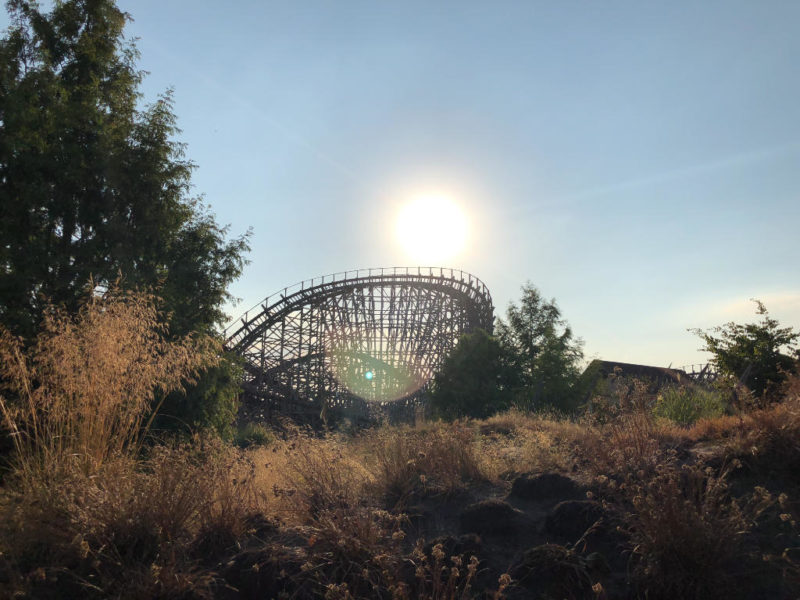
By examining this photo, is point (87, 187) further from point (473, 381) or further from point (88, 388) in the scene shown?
point (473, 381)

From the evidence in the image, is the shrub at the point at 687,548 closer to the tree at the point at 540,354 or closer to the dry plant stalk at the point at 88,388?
the dry plant stalk at the point at 88,388

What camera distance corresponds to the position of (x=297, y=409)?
90.7ft

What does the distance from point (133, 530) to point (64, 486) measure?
0.65 meters

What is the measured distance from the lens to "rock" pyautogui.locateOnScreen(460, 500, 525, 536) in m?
4.16

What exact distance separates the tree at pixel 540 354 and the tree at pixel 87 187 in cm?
1481

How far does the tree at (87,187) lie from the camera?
10.6 meters

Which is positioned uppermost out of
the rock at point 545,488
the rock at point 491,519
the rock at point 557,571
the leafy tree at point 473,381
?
the leafy tree at point 473,381

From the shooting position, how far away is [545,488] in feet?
15.9

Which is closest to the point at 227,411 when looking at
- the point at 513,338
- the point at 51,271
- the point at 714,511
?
the point at 51,271

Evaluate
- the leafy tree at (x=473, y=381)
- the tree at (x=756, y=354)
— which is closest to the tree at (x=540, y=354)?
the leafy tree at (x=473, y=381)

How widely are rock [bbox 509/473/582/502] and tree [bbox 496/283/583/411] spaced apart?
18.0 meters

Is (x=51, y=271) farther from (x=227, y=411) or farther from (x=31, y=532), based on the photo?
(x=31, y=532)

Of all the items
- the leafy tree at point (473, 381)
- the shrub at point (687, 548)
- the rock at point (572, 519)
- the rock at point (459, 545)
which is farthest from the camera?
the leafy tree at point (473, 381)

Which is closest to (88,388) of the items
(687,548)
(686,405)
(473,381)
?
(687,548)
